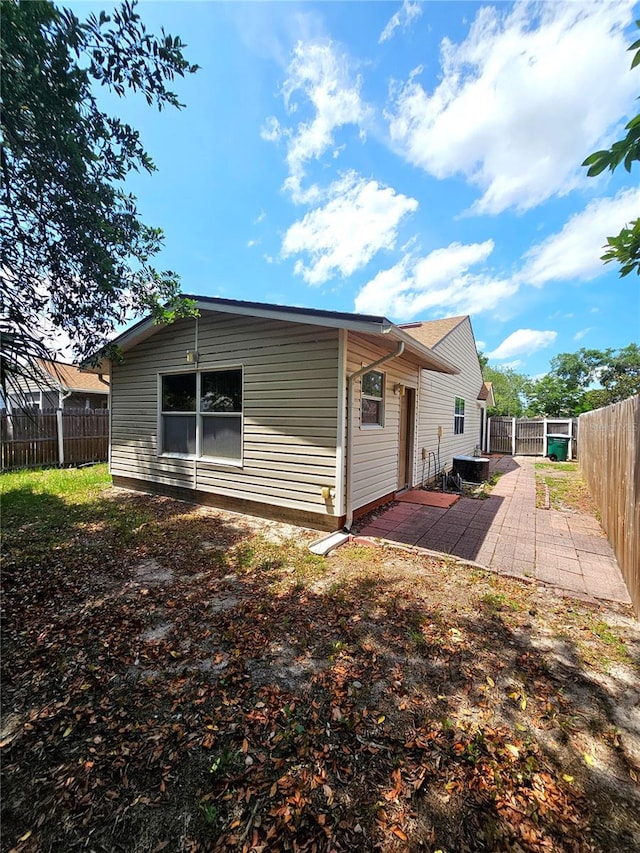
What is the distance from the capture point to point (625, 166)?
1.61m

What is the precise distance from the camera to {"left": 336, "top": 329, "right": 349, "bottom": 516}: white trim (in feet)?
15.3

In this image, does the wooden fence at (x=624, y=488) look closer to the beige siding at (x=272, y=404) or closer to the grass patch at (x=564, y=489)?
the grass patch at (x=564, y=489)

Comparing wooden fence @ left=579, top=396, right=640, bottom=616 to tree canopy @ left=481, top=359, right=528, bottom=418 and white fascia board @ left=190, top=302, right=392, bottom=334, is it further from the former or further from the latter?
tree canopy @ left=481, top=359, right=528, bottom=418

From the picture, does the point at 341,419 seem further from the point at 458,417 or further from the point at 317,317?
the point at 458,417

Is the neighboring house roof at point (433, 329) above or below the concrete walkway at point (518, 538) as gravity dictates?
above

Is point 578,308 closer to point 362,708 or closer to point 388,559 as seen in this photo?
point 388,559

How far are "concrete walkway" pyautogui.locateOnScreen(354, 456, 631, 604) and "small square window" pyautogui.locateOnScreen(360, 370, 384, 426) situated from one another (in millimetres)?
1665

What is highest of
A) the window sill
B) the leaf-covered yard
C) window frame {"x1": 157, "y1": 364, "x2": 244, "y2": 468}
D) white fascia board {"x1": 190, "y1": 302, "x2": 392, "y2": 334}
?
white fascia board {"x1": 190, "y1": 302, "x2": 392, "y2": 334}

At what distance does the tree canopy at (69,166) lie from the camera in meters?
2.54

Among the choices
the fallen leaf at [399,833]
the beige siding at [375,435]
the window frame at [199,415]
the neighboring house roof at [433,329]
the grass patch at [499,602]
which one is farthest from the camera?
the neighboring house roof at [433,329]

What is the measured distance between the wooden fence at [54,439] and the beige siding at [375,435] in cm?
865

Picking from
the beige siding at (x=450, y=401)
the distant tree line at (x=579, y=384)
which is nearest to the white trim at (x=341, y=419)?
the beige siding at (x=450, y=401)

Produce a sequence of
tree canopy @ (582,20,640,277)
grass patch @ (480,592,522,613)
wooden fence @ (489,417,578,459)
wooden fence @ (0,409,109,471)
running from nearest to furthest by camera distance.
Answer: tree canopy @ (582,20,640,277) → grass patch @ (480,592,522,613) → wooden fence @ (0,409,109,471) → wooden fence @ (489,417,578,459)

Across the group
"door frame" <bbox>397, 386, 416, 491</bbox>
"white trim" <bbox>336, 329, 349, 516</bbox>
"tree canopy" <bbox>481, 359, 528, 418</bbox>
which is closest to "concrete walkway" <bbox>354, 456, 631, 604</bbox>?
"white trim" <bbox>336, 329, 349, 516</bbox>
